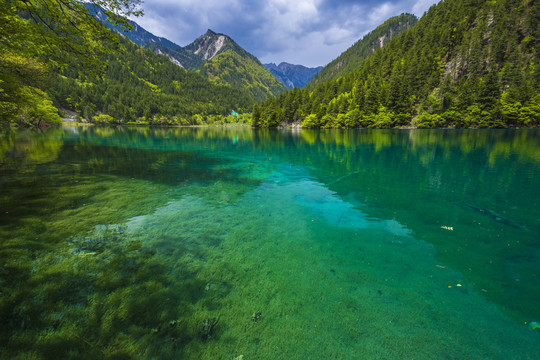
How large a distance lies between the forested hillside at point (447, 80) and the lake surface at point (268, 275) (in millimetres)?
82196

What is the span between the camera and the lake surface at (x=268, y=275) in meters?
3.13

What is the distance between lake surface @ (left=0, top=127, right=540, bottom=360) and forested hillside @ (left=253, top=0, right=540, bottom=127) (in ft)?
270

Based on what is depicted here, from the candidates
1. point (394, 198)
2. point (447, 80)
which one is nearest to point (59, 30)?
point (394, 198)

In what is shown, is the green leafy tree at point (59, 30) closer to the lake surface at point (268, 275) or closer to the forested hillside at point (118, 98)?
the lake surface at point (268, 275)

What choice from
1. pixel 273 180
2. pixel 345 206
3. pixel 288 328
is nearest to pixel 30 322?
pixel 288 328

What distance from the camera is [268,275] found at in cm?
470

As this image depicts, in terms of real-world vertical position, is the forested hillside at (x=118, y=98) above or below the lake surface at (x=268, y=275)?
above

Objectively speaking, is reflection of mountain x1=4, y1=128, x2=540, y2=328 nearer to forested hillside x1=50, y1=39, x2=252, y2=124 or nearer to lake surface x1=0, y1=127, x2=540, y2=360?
lake surface x1=0, y1=127, x2=540, y2=360

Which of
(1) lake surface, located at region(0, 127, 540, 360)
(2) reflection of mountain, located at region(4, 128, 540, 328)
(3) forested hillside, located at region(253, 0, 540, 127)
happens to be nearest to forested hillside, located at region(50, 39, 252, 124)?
(3) forested hillside, located at region(253, 0, 540, 127)

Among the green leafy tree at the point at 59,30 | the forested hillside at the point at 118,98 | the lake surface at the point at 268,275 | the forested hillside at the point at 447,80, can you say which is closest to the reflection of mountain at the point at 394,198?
the lake surface at the point at 268,275

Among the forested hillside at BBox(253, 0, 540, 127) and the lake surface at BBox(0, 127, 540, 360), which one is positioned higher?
the forested hillside at BBox(253, 0, 540, 127)

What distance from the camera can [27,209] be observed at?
7.76m

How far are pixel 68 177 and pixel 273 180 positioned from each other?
12.3 m

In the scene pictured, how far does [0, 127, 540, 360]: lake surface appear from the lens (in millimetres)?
3127
